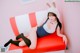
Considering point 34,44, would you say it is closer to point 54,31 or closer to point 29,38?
point 29,38

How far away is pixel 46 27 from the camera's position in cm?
139

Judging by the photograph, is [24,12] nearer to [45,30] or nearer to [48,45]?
[45,30]

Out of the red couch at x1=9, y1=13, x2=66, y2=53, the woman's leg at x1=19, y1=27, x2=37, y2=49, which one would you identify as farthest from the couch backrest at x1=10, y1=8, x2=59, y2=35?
the red couch at x1=9, y1=13, x2=66, y2=53

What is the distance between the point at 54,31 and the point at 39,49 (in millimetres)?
247

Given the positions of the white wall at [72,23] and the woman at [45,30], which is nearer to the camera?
the white wall at [72,23]

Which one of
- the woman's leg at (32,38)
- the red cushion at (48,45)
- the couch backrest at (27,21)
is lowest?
the red cushion at (48,45)

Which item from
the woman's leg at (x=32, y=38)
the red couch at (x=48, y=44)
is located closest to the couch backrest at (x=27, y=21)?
the woman's leg at (x=32, y=38)

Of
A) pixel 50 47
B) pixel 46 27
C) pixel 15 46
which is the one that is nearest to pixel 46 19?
pixel 46 27

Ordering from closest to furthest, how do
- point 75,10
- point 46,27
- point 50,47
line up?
1. point 75,10
2. point 50,47
3. point 46,27

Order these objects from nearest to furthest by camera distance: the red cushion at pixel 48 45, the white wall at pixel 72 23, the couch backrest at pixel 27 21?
the white wall at pixel 72 23, the red cushion at pixel 48 45, the couch backrest at pixel 27 21

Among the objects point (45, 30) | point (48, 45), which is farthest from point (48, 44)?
point (45, 30)

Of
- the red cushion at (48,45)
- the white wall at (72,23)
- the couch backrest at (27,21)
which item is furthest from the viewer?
the couch backrest at (27,21)

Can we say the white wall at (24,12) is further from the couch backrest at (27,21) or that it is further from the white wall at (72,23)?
the couch backrest at (27,21)

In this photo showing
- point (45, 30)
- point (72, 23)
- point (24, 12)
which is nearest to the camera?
point (72, 23)
